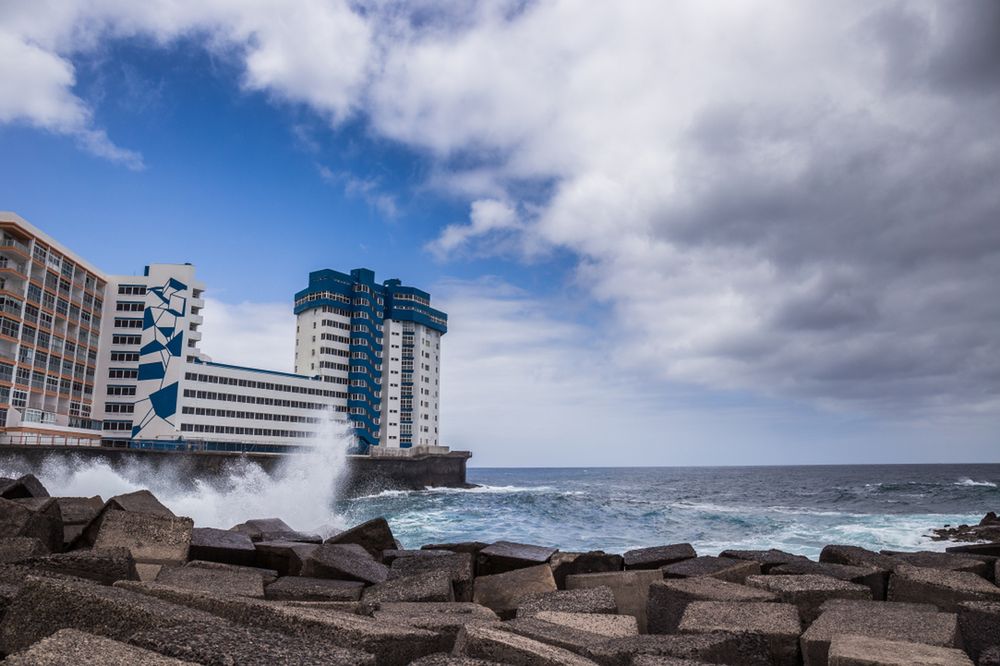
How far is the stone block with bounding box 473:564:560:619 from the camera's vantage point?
24.2ft

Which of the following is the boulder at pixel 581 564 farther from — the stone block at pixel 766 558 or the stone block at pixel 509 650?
the stone block at pixel 509 650

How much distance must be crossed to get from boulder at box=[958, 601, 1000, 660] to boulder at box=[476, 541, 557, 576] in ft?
15.4

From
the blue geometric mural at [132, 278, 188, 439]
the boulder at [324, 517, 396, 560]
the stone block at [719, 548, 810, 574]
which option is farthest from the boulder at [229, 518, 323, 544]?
the blue geometric mural at [132, 278, 188, 439]

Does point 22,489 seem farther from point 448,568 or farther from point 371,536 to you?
point 448,568

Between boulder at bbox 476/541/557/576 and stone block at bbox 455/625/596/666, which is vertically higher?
stone block at bbox 455/625/596/666

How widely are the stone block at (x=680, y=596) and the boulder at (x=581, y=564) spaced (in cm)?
279

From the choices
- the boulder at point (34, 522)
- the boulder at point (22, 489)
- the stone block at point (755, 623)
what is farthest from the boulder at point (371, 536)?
the stone block at point (755, 623)

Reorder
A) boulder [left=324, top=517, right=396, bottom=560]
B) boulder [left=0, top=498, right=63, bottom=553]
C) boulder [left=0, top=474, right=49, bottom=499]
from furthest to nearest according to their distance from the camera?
boulder [left=0, top=474, right=49, bottom=499] < boulder [left=324, top=517, right=396, bottom=560] < boulder [left=0, top=498, right=63, bottom=553]

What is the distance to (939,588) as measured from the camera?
6.41 metres

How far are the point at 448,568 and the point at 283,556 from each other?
7.34 feet

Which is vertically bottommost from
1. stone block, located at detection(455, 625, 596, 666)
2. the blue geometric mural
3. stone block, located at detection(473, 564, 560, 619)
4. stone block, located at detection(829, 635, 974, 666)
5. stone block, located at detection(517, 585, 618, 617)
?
stone block, located at detection(473, 564, 560, 619)

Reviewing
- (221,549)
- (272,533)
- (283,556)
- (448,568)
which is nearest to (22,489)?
(272,533)

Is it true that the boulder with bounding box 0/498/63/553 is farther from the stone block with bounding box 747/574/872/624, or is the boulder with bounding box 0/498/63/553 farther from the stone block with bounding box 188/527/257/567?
the stone block with bounding box 747/574/872/624

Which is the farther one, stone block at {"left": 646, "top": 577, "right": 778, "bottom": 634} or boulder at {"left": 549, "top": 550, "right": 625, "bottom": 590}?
boulder at {"left": 549, "top": 550, "right": 625, "bottom": 590}
